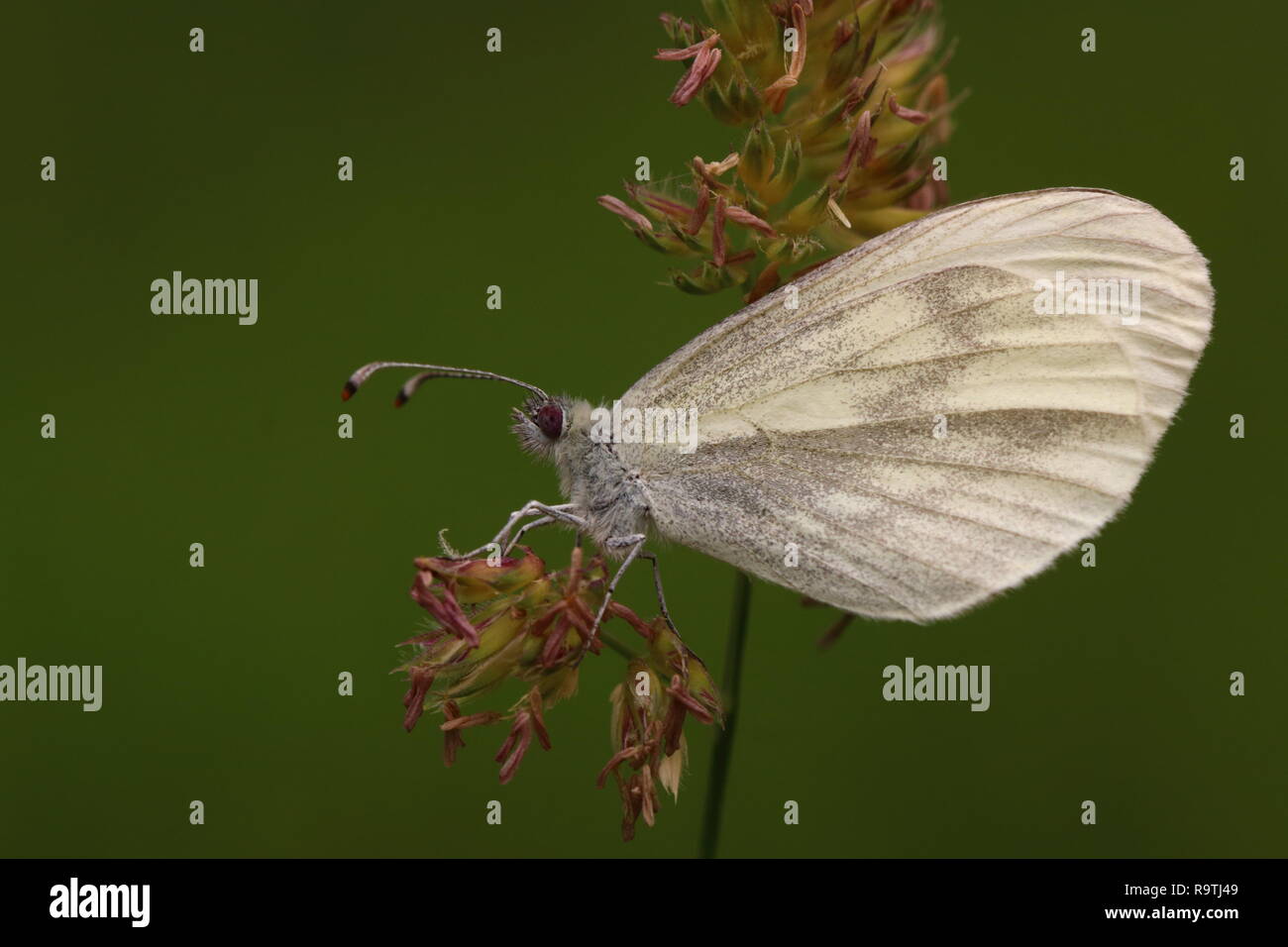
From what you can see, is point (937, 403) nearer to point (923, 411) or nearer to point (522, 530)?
point (923, 411)

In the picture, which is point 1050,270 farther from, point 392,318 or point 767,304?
point 392,318

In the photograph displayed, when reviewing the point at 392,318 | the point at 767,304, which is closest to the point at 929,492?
the point at 767,304
